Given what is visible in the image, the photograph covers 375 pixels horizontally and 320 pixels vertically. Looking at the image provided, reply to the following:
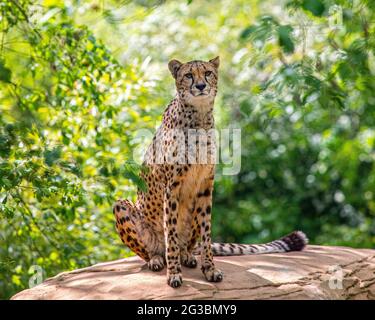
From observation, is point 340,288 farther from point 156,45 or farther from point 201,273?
point 156,45

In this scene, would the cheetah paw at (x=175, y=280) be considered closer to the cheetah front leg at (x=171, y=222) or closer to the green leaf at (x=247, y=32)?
the cheetah front leg at (x=171, y=222)

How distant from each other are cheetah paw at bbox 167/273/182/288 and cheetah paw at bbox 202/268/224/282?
23cm

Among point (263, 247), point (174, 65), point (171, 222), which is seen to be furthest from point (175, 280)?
point (174, 65)

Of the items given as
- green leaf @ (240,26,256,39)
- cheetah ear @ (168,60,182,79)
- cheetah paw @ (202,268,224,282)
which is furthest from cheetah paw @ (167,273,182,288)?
green leaf @ (240,26,256,39)

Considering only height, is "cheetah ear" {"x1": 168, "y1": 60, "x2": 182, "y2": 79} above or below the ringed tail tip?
above

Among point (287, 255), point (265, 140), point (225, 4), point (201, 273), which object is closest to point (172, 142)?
point (201, 273)

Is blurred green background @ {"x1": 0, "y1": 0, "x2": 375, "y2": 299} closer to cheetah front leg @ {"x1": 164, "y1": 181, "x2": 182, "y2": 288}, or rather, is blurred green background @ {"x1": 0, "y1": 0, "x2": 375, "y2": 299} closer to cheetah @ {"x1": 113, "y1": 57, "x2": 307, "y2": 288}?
cheetah @ {"x1": 113, "y1": 57, "x2": 307, "y2": 288}

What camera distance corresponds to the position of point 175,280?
16.3 feet

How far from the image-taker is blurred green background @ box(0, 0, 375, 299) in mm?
5363

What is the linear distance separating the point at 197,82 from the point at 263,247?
1753 mm

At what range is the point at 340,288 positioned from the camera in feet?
17.7

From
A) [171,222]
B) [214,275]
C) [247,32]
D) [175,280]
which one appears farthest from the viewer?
[171,222]

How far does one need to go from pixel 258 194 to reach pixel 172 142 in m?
6.07

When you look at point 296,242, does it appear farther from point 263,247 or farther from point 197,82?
point 197,82
